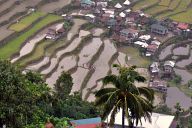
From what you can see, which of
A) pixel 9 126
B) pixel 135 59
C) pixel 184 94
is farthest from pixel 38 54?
pixel 9 126

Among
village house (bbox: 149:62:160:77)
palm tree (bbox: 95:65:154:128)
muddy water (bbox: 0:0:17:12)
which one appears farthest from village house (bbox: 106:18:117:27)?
palm tree (bbox: 95:65:154:128)

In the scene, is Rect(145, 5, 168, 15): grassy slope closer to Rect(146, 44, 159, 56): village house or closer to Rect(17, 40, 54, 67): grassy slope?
Rect(146, 44, 159, 56): village house

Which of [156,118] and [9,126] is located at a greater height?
[9,126]

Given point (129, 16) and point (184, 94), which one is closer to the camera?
point (184, 94)

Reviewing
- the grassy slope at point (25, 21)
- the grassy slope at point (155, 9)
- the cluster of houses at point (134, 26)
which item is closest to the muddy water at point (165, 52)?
the cluster of houses at point (134, 26)

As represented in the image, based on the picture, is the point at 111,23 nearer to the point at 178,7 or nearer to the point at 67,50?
the point at 67,50

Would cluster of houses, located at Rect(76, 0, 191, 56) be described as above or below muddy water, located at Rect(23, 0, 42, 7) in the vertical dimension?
below

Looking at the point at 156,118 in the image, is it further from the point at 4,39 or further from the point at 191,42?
the point at 191,42
